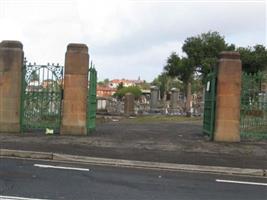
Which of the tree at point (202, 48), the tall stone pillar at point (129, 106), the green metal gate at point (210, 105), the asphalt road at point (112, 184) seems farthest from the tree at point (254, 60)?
the asphalt road at point (112, 184)

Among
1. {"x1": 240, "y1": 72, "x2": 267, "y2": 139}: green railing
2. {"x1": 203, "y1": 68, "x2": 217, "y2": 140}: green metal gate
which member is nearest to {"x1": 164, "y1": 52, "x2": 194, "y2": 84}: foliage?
{"x1": 203, "y1": 68, "x2": 217, "y2": 140}: green metal gate

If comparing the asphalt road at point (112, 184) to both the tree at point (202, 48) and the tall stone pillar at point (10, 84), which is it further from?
the tree at point (202, 48)

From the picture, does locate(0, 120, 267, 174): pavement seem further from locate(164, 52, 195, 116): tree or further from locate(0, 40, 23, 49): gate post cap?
locate(164, 52, 195, 116): tree

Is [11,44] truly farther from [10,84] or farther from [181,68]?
[181,68]

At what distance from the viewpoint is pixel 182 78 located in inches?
2175

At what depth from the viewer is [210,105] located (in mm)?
18156

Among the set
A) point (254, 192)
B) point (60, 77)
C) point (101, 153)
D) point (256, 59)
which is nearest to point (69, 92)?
point (60, 77)

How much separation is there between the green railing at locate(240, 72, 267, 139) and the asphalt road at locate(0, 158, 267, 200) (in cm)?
649

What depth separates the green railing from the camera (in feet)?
58.1

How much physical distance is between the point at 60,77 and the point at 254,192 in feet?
32.7

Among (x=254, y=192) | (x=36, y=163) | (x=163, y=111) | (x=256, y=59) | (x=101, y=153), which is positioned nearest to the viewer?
(x=254, y=192)

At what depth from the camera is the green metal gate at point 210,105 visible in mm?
17506

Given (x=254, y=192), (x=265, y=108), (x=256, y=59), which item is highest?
(x=256, y=59)

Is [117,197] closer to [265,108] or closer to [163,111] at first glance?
[265,108]
